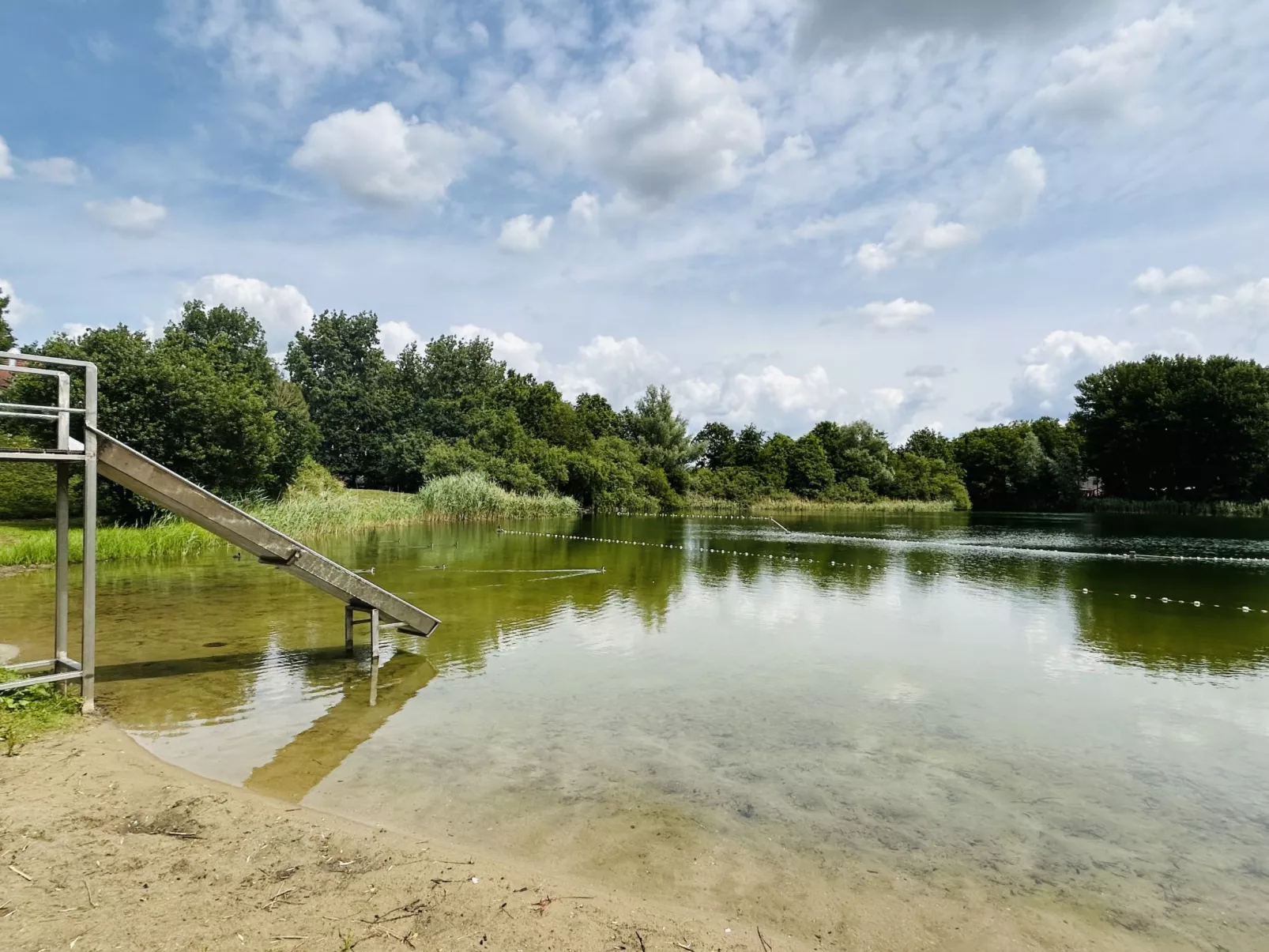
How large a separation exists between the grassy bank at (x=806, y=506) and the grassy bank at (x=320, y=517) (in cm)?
1684

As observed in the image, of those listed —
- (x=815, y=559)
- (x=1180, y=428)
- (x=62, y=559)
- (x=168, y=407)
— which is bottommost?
(x=815, y=559)

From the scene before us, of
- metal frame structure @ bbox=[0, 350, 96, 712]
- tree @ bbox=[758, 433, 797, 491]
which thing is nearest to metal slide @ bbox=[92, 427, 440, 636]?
metal frame structure @ bbox=[0, 350, 96, 712]

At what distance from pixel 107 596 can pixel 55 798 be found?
10942 millimetres

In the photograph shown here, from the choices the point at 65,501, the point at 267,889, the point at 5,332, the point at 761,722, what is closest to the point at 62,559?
the point at 65,501

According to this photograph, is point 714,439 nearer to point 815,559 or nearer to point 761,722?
point 815,559

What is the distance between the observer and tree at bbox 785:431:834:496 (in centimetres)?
7456

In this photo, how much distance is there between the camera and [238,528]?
8.41m

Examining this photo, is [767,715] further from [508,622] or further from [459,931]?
[508,622]

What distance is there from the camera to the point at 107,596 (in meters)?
14.2

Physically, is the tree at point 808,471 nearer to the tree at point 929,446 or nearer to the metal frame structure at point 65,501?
the tree at point 929,446

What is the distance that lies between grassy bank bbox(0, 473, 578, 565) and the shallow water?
2345 millimetres

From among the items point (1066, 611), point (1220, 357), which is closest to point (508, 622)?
point (1066, 611)

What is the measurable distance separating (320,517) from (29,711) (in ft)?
75.4

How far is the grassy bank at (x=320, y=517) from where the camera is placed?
1880 centimetres
